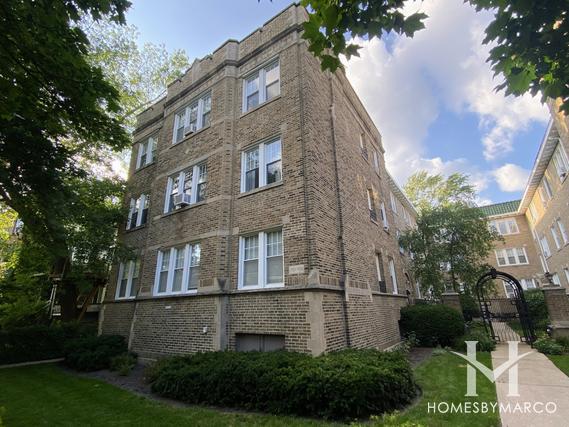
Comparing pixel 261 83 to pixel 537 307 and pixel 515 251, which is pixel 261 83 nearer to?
pixel 537 307

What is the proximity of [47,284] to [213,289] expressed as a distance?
1482 centimetres

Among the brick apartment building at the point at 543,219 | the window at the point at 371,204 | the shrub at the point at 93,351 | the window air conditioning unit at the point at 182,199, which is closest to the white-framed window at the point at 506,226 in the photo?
the brick apartment building at the point at 543,219

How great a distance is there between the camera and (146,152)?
16.9m

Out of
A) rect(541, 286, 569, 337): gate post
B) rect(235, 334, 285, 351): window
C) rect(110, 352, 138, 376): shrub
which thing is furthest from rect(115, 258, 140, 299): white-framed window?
rect(541, 286, 569, 337): gate post

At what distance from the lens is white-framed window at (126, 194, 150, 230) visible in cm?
1523

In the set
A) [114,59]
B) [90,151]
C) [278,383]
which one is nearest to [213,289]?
[278,383]

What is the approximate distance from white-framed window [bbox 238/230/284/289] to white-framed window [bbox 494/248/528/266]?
34.0 m

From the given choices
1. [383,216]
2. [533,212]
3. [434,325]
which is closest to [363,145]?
[383,216]

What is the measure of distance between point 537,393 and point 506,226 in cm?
3382

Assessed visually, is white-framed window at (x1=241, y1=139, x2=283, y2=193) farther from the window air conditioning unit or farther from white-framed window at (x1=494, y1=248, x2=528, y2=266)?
white-framed window at (x1=494, y1=248, x2=528, y2=266)

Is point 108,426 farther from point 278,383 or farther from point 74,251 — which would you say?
point 74,251

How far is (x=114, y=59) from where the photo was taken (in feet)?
67.4

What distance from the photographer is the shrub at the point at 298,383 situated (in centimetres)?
556

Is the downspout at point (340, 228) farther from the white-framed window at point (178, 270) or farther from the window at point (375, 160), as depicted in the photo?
the window at point (375, 160)
